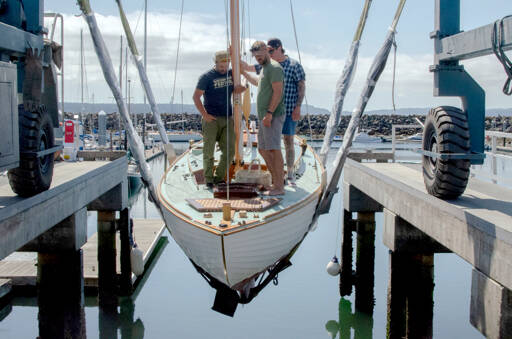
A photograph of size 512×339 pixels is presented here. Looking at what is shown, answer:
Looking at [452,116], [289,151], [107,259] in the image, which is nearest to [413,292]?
[452,116]

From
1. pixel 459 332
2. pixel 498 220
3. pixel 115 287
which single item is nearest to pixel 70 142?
pixel 115 287

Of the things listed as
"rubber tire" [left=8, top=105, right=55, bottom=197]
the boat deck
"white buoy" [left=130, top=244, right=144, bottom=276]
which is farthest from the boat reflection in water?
"white buoy" [left=130, top=244, right=144, bottom=276]

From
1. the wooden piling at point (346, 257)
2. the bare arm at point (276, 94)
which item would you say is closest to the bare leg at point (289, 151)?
the bare arm at point (276, 94)

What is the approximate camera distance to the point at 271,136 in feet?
25.2

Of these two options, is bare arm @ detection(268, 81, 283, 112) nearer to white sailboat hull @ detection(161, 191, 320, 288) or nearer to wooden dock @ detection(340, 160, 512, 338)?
white sailboat hull @ detection(161, 191, 320, 288)

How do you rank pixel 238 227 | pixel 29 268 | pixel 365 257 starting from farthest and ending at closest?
pixel 29 268 → pixel 365 257 → pixel 238 227

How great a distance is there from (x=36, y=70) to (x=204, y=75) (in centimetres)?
242

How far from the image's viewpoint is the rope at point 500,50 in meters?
5.14

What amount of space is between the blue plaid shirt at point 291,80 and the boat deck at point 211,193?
1.18 meters

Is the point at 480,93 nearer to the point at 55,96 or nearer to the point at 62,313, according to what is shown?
the point at 55,96

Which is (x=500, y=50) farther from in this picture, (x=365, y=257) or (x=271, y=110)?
(x=365, y=257)

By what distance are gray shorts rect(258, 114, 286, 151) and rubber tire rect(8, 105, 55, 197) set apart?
8.78ft

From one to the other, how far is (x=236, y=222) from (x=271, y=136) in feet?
5.08

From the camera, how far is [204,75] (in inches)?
326
